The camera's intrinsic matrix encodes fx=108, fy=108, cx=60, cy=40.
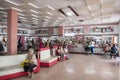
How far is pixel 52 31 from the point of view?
43.2ft

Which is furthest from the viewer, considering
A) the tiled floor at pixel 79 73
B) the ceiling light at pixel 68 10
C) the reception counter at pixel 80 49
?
the reception counter at pixel 80 49

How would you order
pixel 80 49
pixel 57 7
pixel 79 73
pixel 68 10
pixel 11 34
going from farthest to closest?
1. pixel 80 49
2. pixel 68 10
3. pixel 11 34
4. pixel 57 7
5. pixel 79 73

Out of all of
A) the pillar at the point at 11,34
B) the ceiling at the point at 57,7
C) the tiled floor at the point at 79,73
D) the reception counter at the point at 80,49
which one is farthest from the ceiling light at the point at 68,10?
the reception counter at the point at 80,49

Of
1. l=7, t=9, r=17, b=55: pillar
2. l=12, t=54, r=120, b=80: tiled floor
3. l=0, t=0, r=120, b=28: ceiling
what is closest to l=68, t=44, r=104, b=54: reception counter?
l=0, t=0, r=120, b=28: ceiling

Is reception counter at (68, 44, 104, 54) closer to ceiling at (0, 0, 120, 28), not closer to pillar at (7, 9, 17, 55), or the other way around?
ceiling at (0, 0, 120, 28)

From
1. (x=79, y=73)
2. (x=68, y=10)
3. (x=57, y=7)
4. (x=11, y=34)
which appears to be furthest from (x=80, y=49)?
(x=11, y=34)

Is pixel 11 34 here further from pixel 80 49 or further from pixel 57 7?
pixel 80 49

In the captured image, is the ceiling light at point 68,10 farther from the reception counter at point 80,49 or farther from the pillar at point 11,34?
the reception counter at point 80,49

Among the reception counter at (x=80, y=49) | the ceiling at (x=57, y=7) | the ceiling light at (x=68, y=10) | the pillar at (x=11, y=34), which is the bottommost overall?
the reception counter at (x=80, y=49)

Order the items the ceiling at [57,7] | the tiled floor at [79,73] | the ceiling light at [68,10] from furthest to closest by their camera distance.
Answer: the ceiling light at [68,10]
the ceiling at [57,7]
the tiled floor at [79,73]

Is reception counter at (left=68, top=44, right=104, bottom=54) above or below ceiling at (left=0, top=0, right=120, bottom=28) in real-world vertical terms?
below

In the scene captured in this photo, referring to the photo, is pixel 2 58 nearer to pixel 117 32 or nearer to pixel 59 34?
pixel 59 34

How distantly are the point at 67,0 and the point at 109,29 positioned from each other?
805 centimetres

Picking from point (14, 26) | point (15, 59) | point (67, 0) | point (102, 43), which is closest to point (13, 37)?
point (14, 26)
